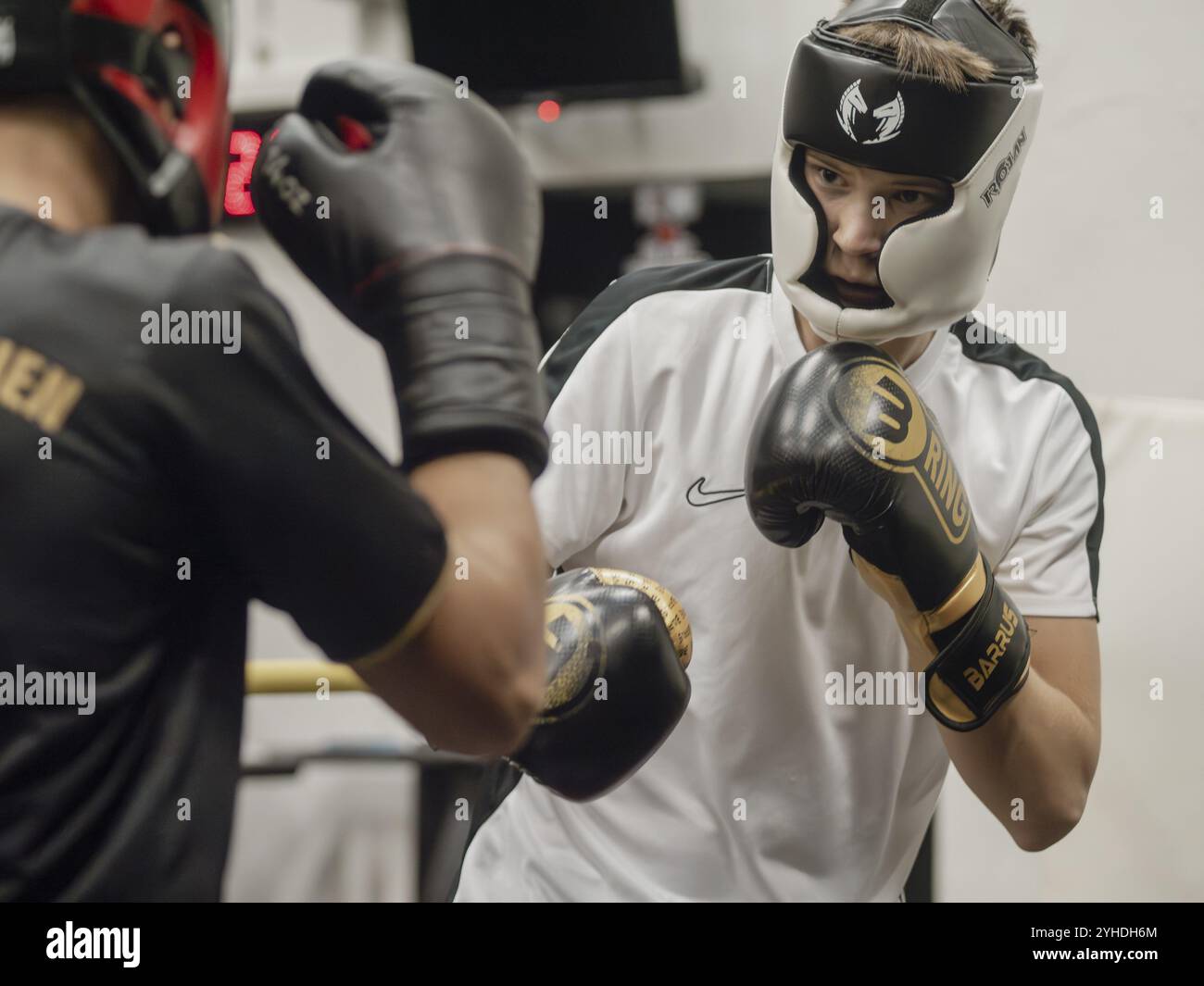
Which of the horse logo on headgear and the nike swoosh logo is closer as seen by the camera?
the horse logo on headgear

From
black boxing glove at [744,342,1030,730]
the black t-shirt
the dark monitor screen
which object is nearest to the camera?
A: the black t-shirt

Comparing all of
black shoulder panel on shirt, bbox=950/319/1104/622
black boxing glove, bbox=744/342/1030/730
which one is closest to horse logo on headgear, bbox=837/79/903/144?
black boxing glove, bbox=744/342/1030/730

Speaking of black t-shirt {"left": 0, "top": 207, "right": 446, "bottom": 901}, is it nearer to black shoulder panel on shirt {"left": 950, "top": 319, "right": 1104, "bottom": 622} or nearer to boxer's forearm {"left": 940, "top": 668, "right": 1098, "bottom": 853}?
boxer's forearm {"left": 940, "top": 668, "right": 1098, "bottom": 853}

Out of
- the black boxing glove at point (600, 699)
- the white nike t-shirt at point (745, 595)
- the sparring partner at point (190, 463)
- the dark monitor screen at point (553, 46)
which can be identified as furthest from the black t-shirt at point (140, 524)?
the dark monitor screen at point (553, 46)

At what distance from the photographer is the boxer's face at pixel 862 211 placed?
1.34 m

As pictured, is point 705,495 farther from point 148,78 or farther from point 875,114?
point 148,78

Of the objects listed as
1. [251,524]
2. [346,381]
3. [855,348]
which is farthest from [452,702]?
[346,381]

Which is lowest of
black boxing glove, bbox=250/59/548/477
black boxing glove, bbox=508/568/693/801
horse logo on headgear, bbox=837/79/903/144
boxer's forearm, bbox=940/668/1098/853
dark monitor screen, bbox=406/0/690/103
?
boxer's forearm, bbox=940/668/1098/853

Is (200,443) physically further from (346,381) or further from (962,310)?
(346,381)

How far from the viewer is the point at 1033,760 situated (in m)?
1.33

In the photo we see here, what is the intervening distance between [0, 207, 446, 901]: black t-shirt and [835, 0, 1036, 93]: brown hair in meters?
0.76

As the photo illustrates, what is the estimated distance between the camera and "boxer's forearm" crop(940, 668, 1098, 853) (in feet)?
4.30

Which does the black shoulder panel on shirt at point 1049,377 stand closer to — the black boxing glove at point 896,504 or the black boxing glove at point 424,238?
the black boxing glove at point 896,504

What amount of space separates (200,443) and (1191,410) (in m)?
1.55
